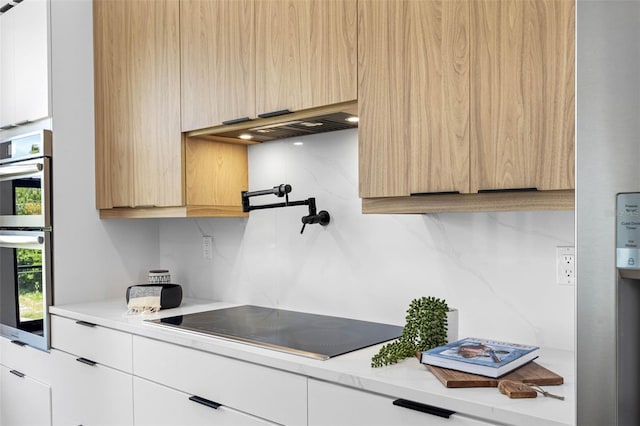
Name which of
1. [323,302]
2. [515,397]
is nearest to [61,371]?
[323,302]

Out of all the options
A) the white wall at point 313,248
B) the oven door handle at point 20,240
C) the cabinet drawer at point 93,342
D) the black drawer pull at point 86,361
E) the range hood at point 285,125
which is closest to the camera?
the white wall at point 313,248

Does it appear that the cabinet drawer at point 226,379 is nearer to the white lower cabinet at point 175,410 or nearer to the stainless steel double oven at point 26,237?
the white lower cabinet at point 175,410

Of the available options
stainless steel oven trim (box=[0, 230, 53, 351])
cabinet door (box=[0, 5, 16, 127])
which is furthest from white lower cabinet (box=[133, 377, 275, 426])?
cabinet door (box=[0, 5, 16, 127])

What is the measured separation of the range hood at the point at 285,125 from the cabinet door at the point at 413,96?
6.1 inches

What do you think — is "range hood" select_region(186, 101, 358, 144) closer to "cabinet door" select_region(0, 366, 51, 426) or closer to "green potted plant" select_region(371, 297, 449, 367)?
"green potted plant" select_region(371, 297, 449, 367)

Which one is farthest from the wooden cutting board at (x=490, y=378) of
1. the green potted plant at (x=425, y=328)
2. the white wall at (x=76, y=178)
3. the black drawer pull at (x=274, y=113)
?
the white wall at (x=76, y=178)

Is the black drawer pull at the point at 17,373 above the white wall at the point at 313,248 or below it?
below

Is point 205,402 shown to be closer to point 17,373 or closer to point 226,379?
point 226,379

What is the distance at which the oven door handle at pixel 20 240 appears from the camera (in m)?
2.75

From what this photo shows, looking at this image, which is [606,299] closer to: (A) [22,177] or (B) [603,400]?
(B) [603,400]

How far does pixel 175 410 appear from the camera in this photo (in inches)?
81.1

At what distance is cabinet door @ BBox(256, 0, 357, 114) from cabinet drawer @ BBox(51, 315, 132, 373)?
1167 millimetres

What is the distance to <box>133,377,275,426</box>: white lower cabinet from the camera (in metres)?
1.84

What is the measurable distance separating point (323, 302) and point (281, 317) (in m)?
0.20
